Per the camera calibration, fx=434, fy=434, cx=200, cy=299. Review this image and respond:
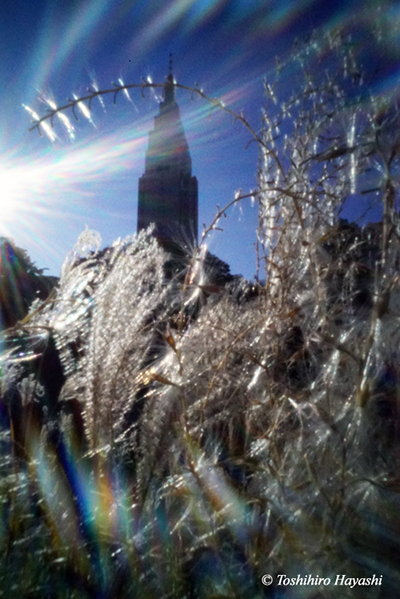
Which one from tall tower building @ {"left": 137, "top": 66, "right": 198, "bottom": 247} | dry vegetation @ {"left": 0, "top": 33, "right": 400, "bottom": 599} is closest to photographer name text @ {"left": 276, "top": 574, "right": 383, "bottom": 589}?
dry vegetation @ {"left": 0, "top": 33, "right": 400, "bottom": 599}

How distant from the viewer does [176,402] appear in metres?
0.99

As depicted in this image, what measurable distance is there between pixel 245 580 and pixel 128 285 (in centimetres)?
62

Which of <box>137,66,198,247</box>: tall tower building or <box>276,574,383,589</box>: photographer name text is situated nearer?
<box>276,574,383,589</box>: photographer name text

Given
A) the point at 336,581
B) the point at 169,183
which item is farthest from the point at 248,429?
the point at 169,183

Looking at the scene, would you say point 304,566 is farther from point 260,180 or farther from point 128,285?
point 260,180

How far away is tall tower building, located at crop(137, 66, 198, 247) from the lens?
4.20ft

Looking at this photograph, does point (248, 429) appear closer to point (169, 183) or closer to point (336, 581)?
point (336, 581)

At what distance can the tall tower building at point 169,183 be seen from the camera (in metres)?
1.28

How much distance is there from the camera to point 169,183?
21.8m

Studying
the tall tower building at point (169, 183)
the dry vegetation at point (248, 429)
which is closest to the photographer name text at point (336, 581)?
the dry vegetation at point (248, 429)

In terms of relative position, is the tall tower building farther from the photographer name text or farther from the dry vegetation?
the photographer name text

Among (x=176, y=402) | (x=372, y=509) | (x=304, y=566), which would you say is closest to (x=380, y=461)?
(x=372, y=509)

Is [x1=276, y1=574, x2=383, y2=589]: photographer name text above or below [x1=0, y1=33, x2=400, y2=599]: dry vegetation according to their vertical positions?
below

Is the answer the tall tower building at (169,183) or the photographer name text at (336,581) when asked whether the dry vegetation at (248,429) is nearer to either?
the photographer name text at (336,581)
